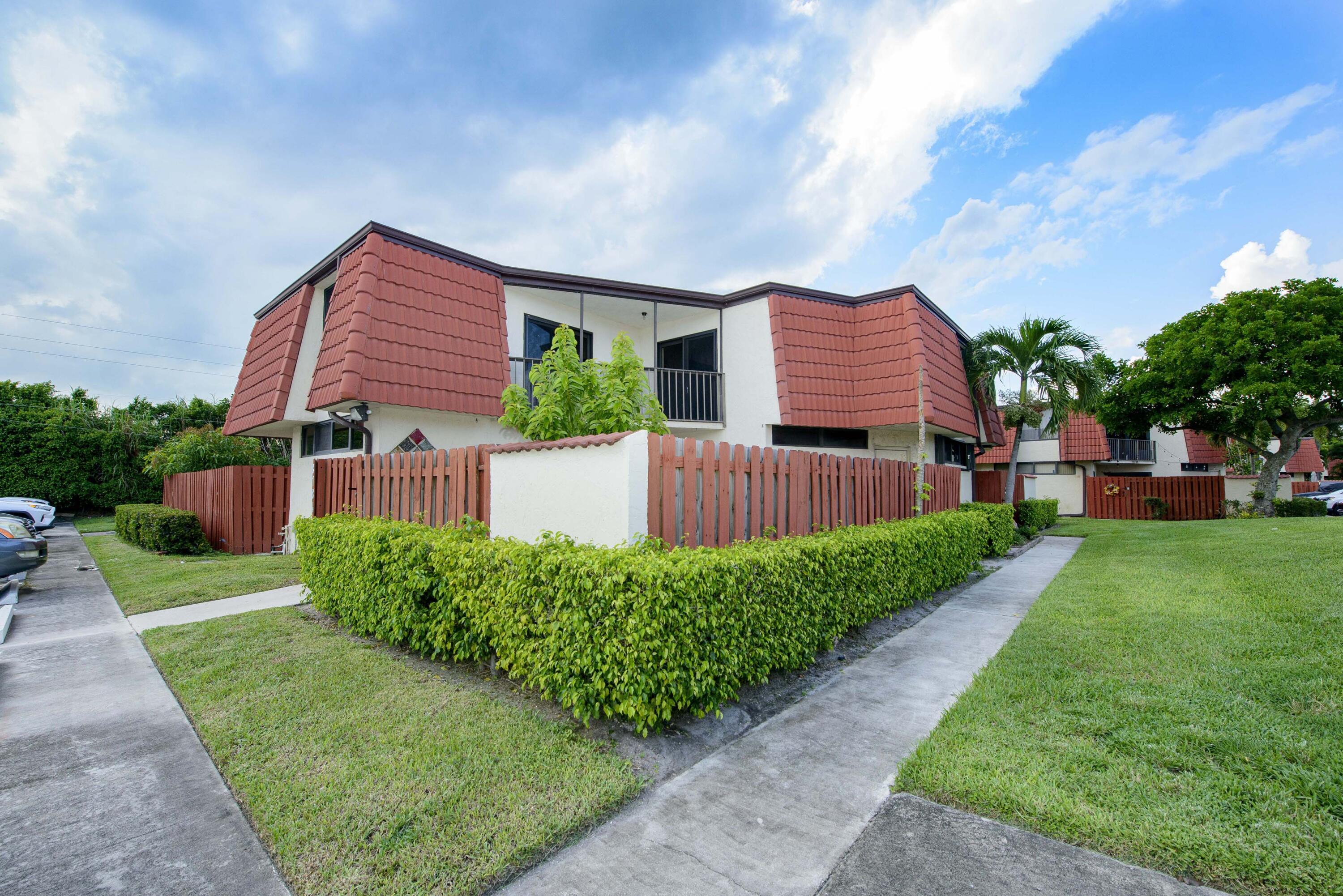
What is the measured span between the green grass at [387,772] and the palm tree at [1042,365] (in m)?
15.2

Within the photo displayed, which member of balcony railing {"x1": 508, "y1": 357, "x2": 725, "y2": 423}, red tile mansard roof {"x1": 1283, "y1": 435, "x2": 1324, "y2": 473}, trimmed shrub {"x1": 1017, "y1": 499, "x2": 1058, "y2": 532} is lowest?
trimmed shrub {"x1": 1017, "y1": 499, "x2": 1058, "y2": 532}

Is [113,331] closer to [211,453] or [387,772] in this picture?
[211,453]

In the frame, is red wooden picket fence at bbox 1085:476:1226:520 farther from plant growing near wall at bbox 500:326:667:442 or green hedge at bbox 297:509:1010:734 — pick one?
plant growing near wall at bbox 500:326:667:442

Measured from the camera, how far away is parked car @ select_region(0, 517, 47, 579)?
8.46 meters

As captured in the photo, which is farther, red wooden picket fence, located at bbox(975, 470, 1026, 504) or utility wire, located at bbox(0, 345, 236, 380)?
utility wire, located at bbox(0, 345, 236, 380)

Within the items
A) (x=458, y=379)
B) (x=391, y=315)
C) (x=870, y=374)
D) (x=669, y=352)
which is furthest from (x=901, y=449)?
(x=391, y=315)

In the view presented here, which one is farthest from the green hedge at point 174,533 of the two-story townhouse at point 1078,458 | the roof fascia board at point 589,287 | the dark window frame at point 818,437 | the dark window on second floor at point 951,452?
the two-story townhouse at point 1078,458

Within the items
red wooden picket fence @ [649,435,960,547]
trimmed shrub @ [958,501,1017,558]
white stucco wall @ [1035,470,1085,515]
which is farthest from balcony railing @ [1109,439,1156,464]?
red wooden picket fence @ [649,435,960,547]

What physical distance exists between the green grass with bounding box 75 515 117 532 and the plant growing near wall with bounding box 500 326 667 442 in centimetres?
2090

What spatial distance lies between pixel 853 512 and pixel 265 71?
12.7 metres

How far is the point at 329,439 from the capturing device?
36.3 feet

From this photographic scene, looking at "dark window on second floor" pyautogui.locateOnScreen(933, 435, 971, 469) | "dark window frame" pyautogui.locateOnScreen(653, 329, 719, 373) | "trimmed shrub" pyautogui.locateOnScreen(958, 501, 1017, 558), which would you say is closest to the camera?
"trimmed shrub" pyautogui.locateOnScreen(958, 501, 1017, 558)

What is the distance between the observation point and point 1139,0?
8.04 m

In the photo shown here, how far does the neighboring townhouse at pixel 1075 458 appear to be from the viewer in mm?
27328
